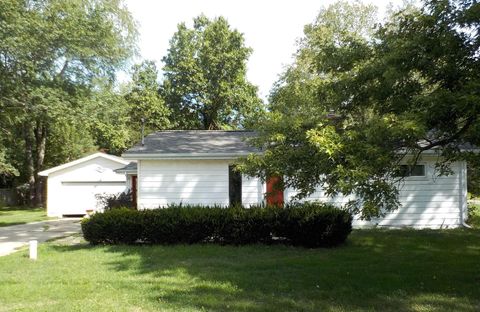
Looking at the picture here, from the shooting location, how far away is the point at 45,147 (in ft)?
127

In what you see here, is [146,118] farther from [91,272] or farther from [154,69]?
[91,272]

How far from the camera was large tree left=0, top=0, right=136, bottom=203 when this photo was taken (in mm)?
16484

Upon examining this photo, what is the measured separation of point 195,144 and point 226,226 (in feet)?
16.8

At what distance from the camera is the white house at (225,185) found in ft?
49.8

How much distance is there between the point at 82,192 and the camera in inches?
1090

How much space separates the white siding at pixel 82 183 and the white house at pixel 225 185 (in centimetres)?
1225

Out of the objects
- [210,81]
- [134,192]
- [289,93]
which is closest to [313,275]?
[134,192]

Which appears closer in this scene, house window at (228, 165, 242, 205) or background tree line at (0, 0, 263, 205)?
house window at (228, 165, 242, 205)

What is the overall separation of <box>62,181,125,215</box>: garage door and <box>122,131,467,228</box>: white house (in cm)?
1244

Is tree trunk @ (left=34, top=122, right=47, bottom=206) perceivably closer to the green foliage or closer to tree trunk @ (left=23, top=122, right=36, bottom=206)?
tree trunk @ (left=23, top=122, right=36, bottom=206)

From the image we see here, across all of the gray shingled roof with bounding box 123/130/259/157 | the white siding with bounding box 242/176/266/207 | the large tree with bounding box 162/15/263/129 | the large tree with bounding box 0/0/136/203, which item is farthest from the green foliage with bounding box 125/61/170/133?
the white siding with bounding box 242/176/266/207

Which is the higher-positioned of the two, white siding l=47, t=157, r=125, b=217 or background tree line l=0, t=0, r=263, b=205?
background tree line l=0, t=0, r=263, b=205

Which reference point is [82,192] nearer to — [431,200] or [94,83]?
[94,83]

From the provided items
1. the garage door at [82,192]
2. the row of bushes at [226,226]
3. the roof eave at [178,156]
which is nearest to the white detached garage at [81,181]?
the garage door at [82,192]
